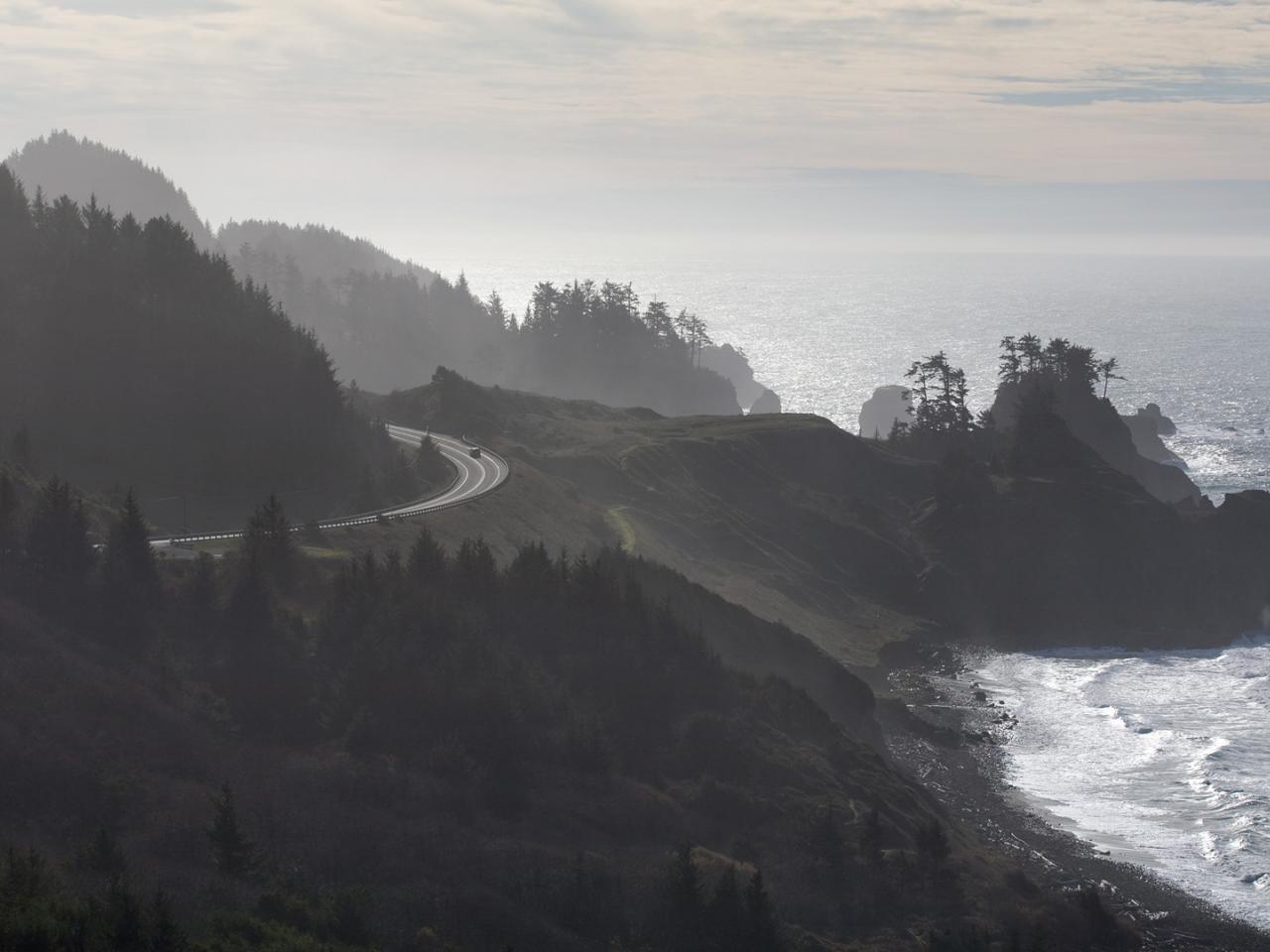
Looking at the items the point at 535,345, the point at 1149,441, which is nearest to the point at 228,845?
the point at 1149,441

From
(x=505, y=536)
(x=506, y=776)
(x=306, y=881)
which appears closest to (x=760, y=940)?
(x=506, y=776)

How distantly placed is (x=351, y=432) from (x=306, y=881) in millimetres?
47993

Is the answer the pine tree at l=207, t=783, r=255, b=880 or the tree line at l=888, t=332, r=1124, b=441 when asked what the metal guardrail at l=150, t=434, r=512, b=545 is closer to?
the pine tree at l=207, t=783, r=255, b=880

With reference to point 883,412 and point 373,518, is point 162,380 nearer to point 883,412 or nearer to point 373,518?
point 373,518

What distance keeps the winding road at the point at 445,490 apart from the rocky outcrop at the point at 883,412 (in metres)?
109

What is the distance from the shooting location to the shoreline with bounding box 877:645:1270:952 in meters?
45.3

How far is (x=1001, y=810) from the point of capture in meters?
55.6

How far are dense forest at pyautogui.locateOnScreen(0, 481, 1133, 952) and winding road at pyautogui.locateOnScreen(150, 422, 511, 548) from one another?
22.1 feet

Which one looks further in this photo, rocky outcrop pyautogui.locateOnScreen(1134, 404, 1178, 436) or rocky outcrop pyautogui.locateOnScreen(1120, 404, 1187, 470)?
rocky outcrop pyautogui.locateOnScreen(1134, 404, 1178, 436)

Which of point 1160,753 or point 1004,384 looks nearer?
point 1160,753

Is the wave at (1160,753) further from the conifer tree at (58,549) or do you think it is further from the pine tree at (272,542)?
Answer: the conifer tree at (58,549)

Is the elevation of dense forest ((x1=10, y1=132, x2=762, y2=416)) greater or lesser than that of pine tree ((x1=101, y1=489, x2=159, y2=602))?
greater

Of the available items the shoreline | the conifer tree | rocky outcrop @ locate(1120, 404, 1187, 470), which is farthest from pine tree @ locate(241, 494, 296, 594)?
rocky outcrop @ locate(1120, 404, 1187, 470)

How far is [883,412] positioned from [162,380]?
454 feet
